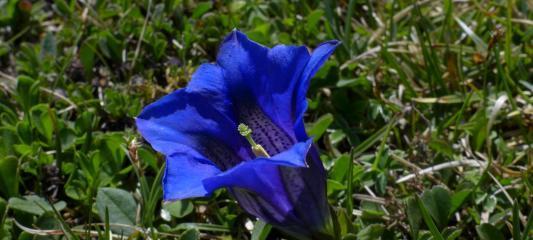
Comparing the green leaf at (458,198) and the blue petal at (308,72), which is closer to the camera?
the blue petal at (308,72)

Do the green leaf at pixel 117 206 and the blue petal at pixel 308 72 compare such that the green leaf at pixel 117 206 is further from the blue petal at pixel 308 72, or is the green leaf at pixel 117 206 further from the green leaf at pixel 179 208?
the blue petal at pixel 308 72

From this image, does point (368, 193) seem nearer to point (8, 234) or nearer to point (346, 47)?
point (346, 47)

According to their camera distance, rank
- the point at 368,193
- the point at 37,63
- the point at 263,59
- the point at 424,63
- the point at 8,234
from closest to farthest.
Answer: the point at 263,59 → the point at 8,234 → the point at 368,193 → the point at 424,63 → the point at 37,63

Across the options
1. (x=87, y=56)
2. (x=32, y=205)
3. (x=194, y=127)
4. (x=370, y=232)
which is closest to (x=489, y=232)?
(x=370, y=232)

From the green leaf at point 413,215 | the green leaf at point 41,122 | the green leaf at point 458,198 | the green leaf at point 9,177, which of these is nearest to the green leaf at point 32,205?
the green leaf at point 9,177

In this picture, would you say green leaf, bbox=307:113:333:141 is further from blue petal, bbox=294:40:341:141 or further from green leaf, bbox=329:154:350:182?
blue petal, bbox=294:40:341:141

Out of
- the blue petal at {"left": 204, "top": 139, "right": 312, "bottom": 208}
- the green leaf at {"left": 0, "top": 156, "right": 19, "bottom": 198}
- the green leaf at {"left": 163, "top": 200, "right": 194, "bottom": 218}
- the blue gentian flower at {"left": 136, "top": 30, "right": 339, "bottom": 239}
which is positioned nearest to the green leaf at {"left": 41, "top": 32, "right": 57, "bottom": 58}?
the green leaf at {"left": 0, "top": 156, "right": 19, "bottom": 198}

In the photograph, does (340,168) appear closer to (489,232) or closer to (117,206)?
(489,232)

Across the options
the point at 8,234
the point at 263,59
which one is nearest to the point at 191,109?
the point at 263,59
